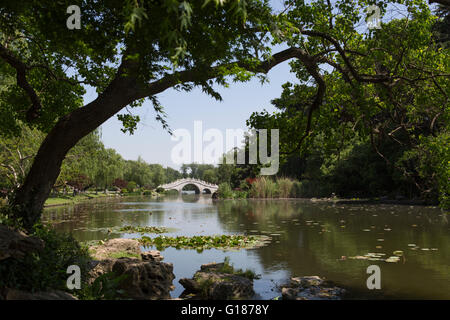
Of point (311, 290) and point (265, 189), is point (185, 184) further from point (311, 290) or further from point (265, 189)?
point (311, 290)

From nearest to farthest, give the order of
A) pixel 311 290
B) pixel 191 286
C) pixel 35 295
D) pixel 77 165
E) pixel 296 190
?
pixel 35 295, pixel 311 290, pixel 191 286, pixel 77 165, pixel 296 190

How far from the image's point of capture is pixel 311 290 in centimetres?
610

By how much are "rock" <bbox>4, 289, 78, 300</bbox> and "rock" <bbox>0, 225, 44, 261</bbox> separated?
0.40 m

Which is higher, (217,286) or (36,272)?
(36,272)

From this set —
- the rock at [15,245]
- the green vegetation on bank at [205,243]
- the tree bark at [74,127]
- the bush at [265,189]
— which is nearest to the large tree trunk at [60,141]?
the tree bark at [74,127]

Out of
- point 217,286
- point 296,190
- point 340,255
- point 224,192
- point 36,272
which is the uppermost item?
point 296,190

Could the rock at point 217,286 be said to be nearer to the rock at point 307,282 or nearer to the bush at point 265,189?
the rock at point 307,282

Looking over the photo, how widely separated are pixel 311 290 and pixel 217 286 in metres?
1.56

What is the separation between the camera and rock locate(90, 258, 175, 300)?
19.8ft

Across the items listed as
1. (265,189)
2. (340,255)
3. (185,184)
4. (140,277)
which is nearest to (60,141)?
(140,277)

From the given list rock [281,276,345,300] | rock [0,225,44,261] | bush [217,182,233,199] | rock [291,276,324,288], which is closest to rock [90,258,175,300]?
rock [0,225,44,261]

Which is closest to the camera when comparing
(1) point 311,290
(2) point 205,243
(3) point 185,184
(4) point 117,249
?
(1) point 311,290

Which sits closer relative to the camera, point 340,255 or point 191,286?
point 191,286
